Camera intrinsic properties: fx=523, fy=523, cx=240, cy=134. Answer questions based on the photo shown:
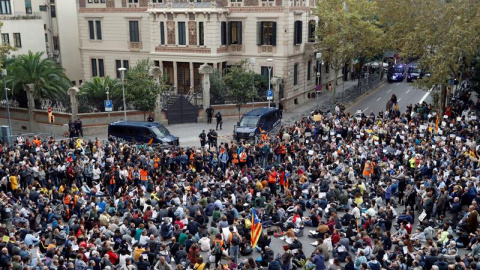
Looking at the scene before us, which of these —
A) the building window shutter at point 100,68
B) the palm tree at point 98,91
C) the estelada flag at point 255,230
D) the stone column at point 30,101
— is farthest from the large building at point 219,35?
the estelada flag at point 255,230

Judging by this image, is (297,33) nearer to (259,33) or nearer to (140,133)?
(259,33)

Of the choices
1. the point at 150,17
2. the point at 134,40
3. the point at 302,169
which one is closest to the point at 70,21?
the point at 134,40

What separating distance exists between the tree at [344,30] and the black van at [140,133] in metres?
20.1

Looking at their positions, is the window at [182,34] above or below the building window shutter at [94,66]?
above

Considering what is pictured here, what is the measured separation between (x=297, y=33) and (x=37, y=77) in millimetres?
23005

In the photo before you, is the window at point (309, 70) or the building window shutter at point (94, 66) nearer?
the window at point (309, 70)

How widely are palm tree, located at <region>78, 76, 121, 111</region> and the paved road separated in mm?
21446

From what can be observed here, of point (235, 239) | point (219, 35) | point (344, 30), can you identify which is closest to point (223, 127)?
point (219, 35)

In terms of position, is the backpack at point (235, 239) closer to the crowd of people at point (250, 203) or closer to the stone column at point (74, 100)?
the crowd of people at point (250, 203)

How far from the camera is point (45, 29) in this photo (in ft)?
190

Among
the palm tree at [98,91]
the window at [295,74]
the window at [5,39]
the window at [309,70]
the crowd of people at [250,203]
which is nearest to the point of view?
the crowd of people at [250,203]

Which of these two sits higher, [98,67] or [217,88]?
[98,67]

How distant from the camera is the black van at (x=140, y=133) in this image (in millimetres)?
33469

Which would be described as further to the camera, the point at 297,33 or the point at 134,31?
the point at 134,31
